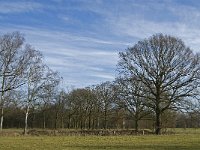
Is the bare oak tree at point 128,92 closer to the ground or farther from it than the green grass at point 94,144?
farther from it

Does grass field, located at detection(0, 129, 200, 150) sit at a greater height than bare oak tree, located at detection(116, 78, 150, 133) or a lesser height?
lesser

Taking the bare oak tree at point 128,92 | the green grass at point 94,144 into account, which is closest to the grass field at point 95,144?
the green grass at point 94,144

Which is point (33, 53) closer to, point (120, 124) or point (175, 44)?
point (175, 44)

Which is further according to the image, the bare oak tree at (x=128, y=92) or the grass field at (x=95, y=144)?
the bare oak tree at (x=128, y=92)

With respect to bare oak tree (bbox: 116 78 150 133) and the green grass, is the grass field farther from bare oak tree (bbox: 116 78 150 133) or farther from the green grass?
bare oak tree (bbox: 116 78 150 133)

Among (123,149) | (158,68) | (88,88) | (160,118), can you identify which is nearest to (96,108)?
(88,88)

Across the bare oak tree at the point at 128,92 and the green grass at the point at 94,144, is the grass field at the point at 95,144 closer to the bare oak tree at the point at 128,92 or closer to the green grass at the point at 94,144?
the green grass at the point at 94,144

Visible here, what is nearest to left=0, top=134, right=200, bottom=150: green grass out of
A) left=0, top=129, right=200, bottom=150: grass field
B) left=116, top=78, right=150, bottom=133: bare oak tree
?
left=0, top=129, right=200, bottom=150: grass field

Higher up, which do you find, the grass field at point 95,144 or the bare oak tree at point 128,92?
the bare oak tree at point 128,92

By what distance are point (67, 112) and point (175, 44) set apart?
4217 cm

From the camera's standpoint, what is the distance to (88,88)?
3634 inches

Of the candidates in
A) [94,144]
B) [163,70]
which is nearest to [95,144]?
[94,144]

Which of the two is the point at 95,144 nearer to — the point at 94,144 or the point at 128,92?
the point at 94,144

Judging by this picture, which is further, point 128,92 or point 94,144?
point 128,92
